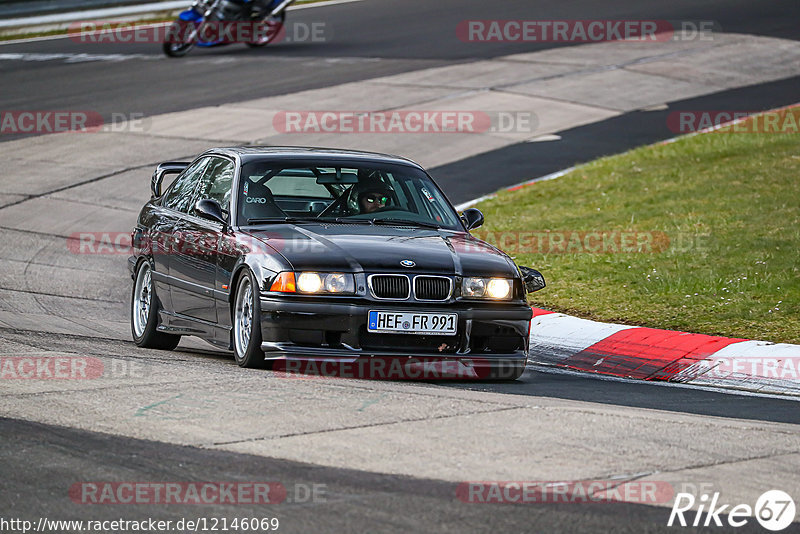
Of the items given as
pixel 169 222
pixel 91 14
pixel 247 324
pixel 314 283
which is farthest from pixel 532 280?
pixel 91 14

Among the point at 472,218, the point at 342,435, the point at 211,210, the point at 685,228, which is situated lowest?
the point at 685,228

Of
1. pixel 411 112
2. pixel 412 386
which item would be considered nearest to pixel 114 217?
pixel 411 112

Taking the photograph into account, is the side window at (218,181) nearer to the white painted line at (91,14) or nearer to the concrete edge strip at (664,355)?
the concrete edge strip at (664,355)

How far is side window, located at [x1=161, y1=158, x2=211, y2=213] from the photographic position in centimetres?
976

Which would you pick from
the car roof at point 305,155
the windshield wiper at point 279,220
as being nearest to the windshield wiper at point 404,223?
the windshield wiper at point 279,220

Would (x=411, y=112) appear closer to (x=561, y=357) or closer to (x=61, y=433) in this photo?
(x=561, y=357)

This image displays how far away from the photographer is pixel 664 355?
30.6ft

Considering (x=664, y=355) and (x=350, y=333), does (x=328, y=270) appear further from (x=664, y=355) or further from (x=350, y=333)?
(x=664, y=355)

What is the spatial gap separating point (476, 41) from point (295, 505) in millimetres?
25282

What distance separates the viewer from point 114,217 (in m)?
15.9

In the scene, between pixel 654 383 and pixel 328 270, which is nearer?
pixel 328 270

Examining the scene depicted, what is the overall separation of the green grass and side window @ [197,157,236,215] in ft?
10.4

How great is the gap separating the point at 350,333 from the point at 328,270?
0.40m

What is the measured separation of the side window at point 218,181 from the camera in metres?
9.06
